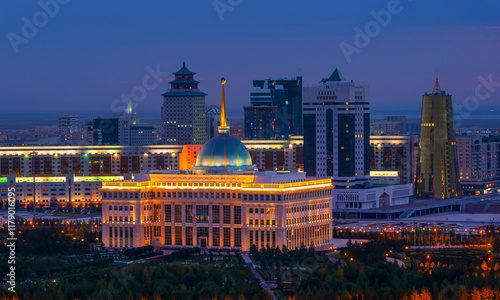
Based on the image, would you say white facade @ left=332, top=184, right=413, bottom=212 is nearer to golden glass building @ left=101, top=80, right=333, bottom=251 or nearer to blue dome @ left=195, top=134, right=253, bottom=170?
blue dome @ left=195, top=134, right=253, bottom=170

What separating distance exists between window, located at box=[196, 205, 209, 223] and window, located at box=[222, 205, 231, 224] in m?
1.41

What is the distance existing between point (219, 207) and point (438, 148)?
50.4 metres

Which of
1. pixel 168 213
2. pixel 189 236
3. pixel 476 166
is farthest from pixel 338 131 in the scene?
pixel 189 236

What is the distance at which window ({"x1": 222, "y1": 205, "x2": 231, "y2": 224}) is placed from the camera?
339 ft

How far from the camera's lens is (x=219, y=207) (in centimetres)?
10356

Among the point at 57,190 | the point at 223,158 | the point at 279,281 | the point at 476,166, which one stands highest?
the point at 223,158

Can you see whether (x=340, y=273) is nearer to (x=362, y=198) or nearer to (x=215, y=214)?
(x=215, y=214)

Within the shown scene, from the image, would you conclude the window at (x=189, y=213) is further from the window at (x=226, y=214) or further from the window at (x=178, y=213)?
the window at (x=226, y=214)

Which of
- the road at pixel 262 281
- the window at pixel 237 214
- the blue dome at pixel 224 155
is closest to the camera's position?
the road at pixel 262 281

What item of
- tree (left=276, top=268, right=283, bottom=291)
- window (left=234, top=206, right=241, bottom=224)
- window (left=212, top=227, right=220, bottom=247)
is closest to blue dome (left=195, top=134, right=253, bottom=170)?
window (left=234, top=206, right=241, bottom=224)

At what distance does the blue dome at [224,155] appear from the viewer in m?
106

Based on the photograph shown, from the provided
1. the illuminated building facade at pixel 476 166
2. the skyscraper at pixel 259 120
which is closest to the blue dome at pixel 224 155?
the illuminated building facade at pixel 476 166

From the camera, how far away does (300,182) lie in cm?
10388

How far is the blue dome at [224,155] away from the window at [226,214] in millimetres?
3576
